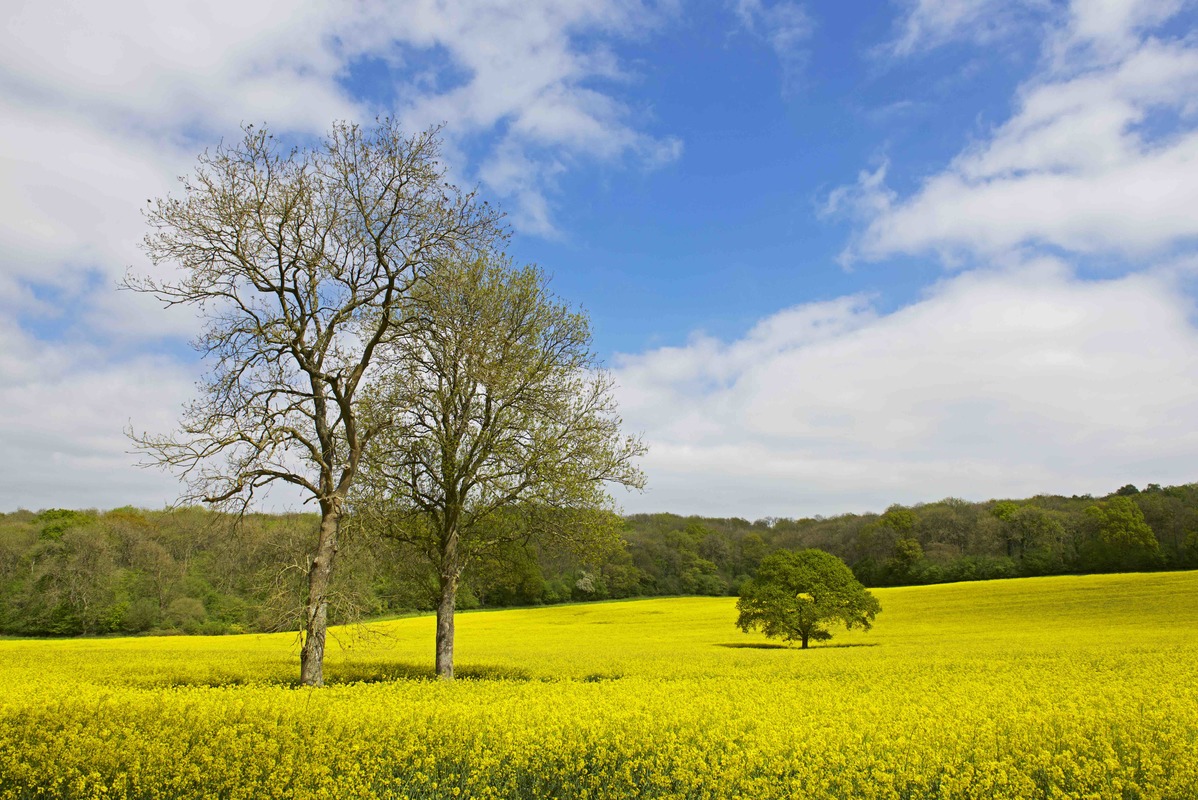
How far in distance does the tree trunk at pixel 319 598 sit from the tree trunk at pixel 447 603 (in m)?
2.81

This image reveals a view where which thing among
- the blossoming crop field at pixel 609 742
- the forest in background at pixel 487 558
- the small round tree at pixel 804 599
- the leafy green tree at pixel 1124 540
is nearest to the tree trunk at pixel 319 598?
the forest in background at pixel 487 558

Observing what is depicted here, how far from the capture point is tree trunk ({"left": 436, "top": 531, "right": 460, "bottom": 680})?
15617 millimetres

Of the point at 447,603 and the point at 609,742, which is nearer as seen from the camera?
the point at 609,742

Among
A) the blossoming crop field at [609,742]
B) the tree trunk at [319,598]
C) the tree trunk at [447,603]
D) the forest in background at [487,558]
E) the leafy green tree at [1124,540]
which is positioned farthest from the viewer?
the leafy green tree at [1124,540]

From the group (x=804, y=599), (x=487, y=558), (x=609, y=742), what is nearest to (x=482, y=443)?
(x=487, y=558)

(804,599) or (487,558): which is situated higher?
(487,558)

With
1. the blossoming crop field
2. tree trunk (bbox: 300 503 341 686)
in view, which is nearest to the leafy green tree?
the blossoming crop field

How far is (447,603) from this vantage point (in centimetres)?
1598

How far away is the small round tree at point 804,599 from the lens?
1334 inches

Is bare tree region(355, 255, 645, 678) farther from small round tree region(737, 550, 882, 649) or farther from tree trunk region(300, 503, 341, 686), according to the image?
small round tree region(737, 550, 882, 649)

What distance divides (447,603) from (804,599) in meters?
23.6

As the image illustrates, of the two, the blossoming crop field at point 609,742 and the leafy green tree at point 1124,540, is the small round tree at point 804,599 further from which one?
the leafy green tree at point 1124,540

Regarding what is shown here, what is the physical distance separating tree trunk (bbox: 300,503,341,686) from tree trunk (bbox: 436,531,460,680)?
2812 millimetres

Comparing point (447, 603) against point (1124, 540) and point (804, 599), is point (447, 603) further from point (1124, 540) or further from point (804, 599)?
point (1124, 540)
